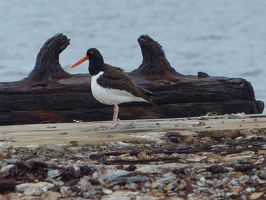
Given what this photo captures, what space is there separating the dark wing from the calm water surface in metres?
13.8

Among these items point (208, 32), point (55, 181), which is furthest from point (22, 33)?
point (55, 181)

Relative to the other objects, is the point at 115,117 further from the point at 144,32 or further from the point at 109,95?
the point at 144,32

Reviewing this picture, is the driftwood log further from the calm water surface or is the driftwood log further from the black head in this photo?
the calm water surface

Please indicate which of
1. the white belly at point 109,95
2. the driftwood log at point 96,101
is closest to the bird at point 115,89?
the white belly at point 109,95

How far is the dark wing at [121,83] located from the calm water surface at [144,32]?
13850mm

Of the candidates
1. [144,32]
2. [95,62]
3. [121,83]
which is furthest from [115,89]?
[144,32]

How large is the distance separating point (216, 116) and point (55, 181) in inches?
154

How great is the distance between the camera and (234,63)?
111ft

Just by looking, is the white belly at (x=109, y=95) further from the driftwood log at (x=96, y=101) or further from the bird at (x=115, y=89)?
the driftwood log at (x=96, y=101)

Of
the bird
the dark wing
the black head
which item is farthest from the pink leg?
the black head

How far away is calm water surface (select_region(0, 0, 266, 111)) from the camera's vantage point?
107 feet

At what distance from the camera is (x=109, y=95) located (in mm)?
10445

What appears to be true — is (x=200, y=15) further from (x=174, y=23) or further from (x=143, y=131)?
(x=143, y=131)

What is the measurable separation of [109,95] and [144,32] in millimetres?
34490
